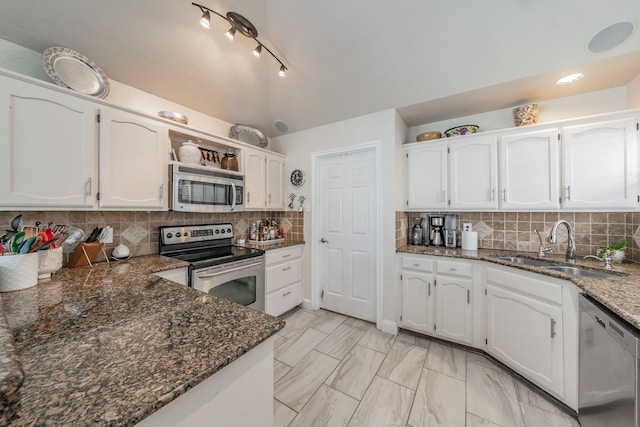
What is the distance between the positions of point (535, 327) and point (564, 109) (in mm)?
2049

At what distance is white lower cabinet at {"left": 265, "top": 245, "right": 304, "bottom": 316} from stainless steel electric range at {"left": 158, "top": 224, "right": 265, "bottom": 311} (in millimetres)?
136

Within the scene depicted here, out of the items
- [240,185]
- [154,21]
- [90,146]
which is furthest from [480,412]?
[154,21]

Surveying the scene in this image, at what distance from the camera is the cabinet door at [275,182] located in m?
2.99

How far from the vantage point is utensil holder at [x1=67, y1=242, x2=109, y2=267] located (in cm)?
167

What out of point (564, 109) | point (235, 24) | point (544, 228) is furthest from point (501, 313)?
point (235, 24)

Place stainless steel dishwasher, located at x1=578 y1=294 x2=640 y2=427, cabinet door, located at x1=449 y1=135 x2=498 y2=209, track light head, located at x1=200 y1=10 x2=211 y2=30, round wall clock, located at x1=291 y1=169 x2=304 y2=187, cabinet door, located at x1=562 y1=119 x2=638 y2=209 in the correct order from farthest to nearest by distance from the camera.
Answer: round wall clock, located at x1=291 y1=169 x2=304 y2=187 < cabinet door, located at x1=449 y1=135 x2=498 y2=209 < cabinet door, located at x1=562 y1=119 x2=638 y2=209 < track light head, located at x1=200 y1=10 x2=211 y2=30 < stainless steel dishwasher, located at x1=578 y1=294 x2=640 y2=427

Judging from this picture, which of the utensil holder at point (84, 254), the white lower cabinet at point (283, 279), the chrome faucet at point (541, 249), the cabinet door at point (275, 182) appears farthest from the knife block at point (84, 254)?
the chrome faucet at point (541, 249)

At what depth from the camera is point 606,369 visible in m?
1.19

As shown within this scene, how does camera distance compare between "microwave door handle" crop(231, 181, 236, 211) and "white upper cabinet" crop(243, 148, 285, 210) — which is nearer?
"microwave door handle" crop(231, 181, 236, 211)

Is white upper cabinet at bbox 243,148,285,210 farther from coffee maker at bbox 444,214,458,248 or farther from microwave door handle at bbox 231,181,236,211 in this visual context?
coffee maker at bbox 444,214,458,248

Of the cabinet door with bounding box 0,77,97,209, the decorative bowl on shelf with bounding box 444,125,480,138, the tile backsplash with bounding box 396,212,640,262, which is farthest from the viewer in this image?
the decorative bowl on shelf with bounding box 444,125,480,138

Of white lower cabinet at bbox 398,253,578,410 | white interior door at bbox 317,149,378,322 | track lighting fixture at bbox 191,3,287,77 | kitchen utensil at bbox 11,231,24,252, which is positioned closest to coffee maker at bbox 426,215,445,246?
white lower cabinet at bbox 398,253,578,410

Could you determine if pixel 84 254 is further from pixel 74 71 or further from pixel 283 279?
pixel 283 279

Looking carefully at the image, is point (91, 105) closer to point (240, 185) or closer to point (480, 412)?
point (240, 185)
